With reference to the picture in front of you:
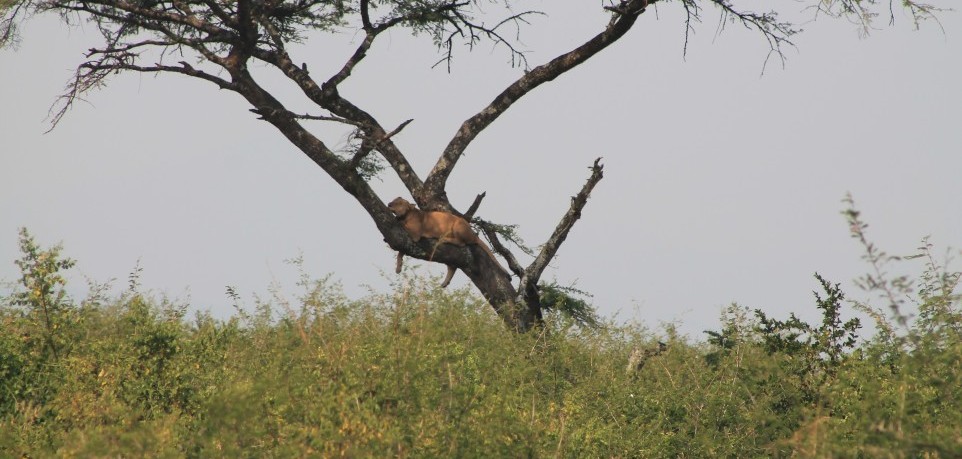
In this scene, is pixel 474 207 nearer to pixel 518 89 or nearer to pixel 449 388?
pixel 518 89

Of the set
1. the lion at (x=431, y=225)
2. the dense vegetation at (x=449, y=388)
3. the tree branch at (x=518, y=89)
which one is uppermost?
the tree branch at (x=518, y=89)

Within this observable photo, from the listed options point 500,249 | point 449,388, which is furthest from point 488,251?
point 449,388

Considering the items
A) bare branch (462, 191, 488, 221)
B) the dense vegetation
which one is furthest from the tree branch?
the dense vegetation

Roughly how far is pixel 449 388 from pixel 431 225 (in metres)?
7.09

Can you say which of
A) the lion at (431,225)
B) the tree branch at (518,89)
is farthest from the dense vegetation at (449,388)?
the tree branch at (518,89)

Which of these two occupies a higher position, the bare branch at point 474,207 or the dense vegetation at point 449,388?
the bare branch at point 474,207

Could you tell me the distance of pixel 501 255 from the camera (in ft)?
46.7

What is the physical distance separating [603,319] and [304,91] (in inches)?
221

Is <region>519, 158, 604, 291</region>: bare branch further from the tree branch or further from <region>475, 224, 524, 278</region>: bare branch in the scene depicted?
the tree branch

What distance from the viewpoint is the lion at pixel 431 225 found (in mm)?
12766

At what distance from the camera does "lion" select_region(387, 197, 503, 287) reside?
41.9 feet

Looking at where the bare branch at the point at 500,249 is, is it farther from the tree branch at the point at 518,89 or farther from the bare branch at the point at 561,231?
the tree branch at the point at 518,89

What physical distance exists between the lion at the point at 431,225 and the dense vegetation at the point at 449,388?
1.38 m

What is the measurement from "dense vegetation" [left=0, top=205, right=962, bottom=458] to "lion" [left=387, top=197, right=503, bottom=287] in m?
1.38
